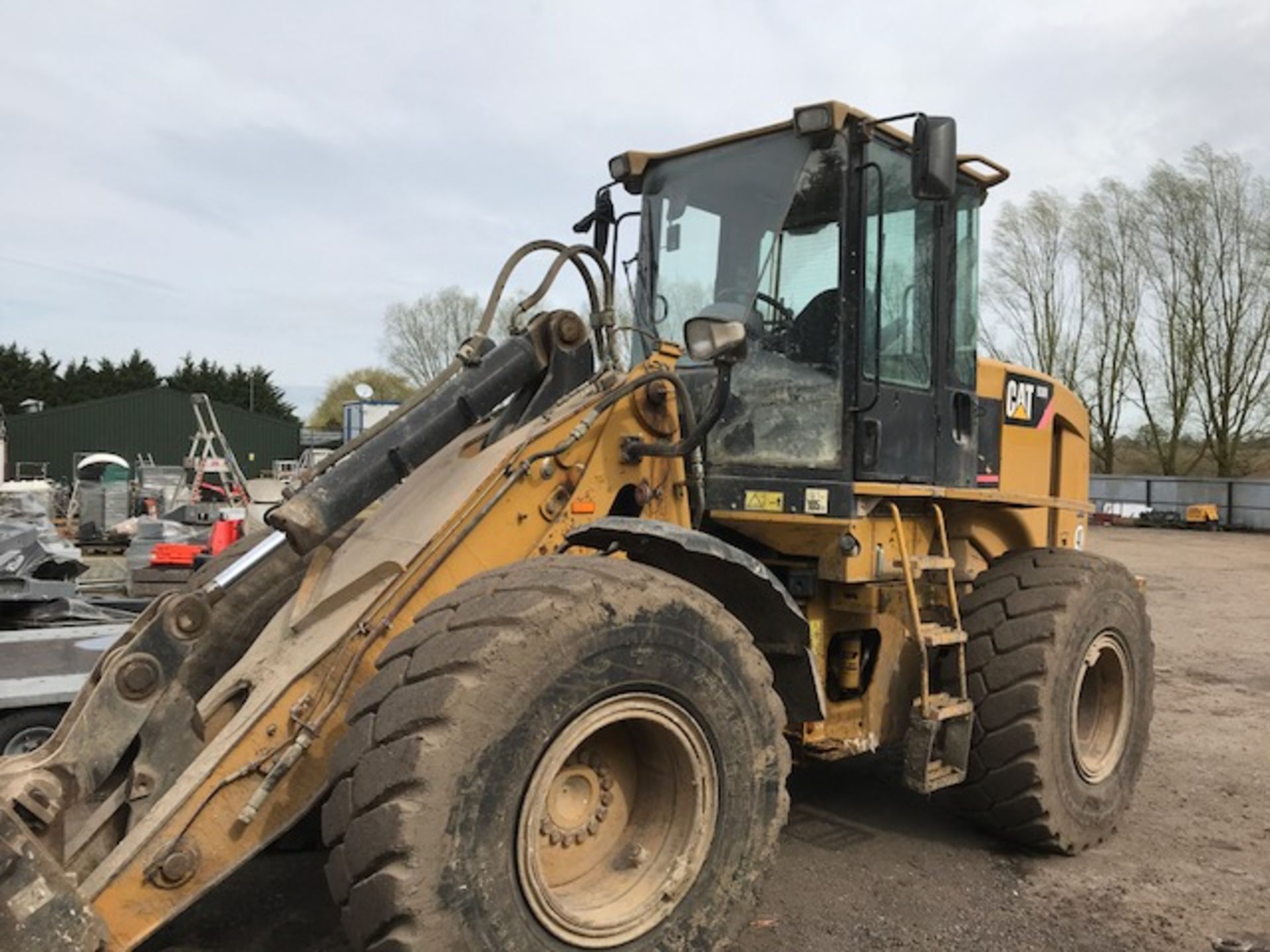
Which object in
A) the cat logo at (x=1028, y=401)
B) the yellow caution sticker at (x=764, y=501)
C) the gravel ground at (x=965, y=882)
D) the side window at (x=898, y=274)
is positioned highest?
the side window at (x=898, y=274)

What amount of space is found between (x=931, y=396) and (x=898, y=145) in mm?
1121

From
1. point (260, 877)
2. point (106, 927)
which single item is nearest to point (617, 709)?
point (106, 927)

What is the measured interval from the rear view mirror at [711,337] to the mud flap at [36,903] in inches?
93.0

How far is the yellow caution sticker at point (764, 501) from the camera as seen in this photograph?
435cm

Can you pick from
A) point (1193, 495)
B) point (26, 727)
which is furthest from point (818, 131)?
point (1193, 495)

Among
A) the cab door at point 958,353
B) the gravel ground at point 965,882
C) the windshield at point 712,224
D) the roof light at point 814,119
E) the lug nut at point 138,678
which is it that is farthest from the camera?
the cab door at point 958,353

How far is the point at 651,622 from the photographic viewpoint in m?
3.08

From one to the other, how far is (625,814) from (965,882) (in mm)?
2010

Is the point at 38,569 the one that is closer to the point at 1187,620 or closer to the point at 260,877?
the point at 260,877

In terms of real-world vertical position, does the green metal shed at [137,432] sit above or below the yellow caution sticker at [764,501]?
above

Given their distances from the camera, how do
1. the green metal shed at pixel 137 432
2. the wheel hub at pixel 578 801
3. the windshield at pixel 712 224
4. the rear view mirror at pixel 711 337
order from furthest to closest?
the green metal shed at pixel 137 432 < the windshield at pixel 712 224 < the rear view mirror at pixel 711 337 < the wheel hub at pixel 578 801

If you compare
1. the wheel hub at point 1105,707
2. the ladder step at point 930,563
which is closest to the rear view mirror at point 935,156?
the ladder step at point 930,563

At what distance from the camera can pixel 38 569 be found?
862cm

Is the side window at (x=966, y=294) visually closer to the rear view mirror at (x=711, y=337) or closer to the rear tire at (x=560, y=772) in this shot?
the rear view mirror at (x=711, y=337)
